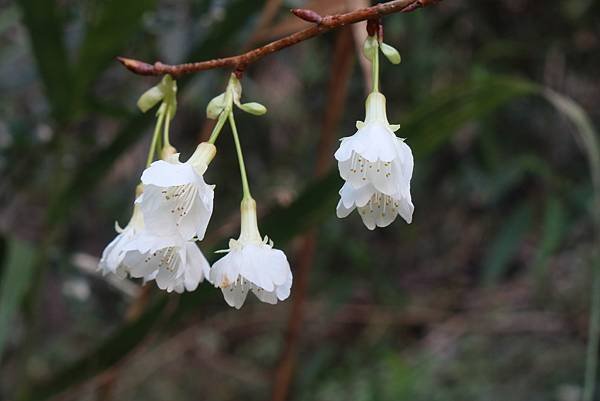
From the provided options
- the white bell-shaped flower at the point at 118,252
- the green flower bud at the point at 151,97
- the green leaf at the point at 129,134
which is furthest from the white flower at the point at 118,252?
the green leaf at the point at 129,134

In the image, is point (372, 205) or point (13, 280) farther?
point (13, 280)

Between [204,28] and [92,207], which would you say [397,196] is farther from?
[92,207]

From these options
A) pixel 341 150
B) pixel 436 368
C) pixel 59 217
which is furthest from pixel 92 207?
pixel 341 150

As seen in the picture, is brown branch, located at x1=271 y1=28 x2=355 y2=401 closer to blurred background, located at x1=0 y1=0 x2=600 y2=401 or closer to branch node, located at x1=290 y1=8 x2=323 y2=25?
blurred background, located at x1=0 y1=0 x2=600 y2=401

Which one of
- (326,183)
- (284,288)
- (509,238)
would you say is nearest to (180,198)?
(284,288)

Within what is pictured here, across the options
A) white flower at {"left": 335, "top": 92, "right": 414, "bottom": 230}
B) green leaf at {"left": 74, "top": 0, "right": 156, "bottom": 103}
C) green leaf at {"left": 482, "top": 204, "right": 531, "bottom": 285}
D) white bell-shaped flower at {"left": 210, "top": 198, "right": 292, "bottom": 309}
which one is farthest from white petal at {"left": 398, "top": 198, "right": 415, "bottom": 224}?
green leaf at {"left": 482, "top": 204, "right": 531, "bottom": 285}

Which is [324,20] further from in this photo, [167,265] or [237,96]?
[167,265]

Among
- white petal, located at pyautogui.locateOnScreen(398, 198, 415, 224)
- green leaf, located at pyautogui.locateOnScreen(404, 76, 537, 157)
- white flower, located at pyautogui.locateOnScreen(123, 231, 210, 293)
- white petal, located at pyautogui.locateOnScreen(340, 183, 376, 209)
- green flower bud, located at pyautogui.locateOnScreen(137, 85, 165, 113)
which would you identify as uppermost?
green leaf, located at pyautogui.locateOnScreen(404, 76, 537, 157)
